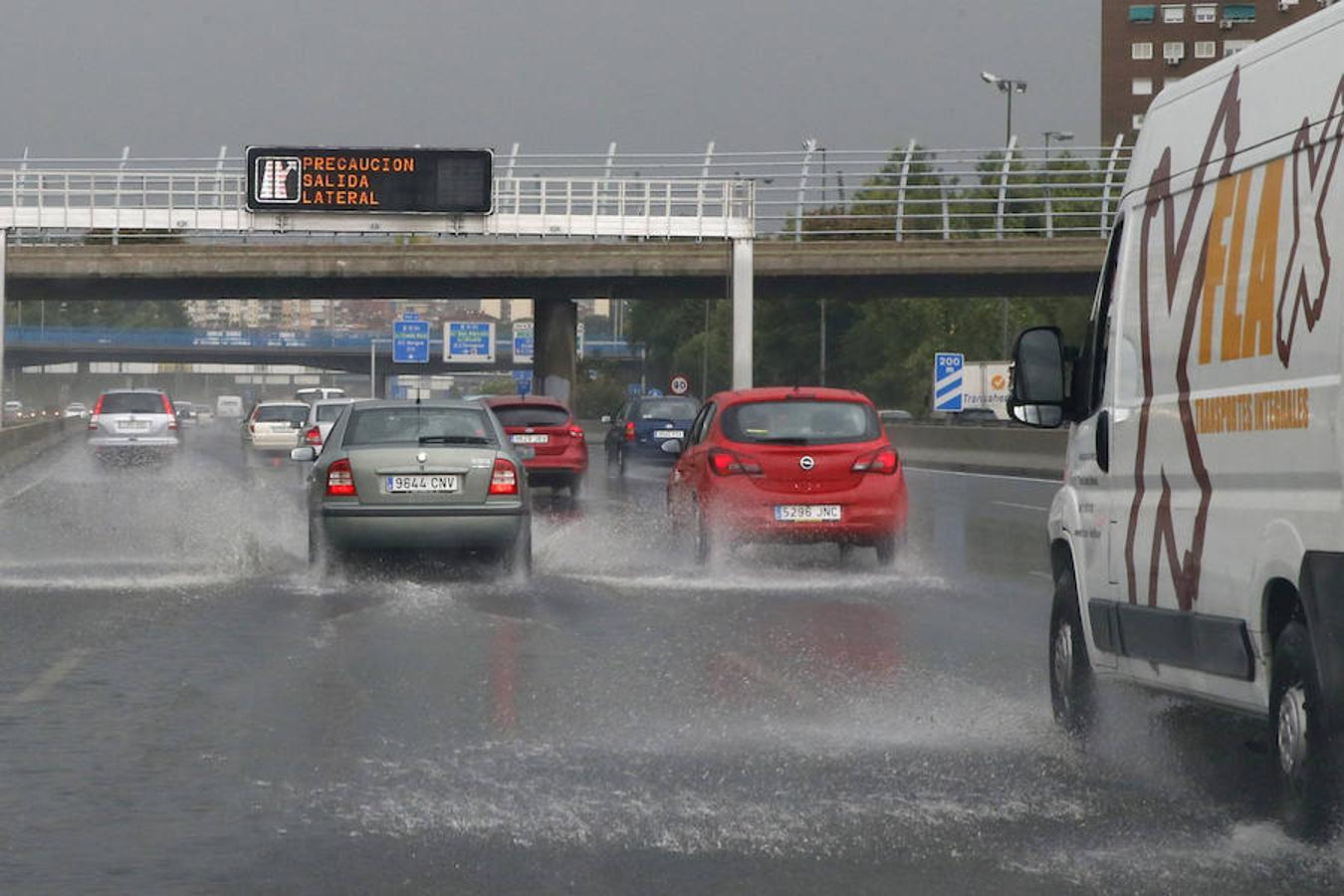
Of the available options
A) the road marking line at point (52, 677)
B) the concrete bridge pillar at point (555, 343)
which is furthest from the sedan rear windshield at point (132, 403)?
the road marking line at point (52, 677)

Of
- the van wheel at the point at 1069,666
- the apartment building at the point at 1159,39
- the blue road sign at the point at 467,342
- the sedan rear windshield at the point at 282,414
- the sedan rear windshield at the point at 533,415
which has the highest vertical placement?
the apartment building at the point at 1159,39

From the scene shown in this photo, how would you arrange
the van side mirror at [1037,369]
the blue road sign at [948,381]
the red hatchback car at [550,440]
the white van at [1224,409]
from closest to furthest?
the white van at [1224,409] → the van side mirror at [1037,369] → the red hatchback car at [550,440] → the blue road sign at [948,381]

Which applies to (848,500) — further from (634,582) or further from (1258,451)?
(1258,451)

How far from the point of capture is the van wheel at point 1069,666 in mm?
8867

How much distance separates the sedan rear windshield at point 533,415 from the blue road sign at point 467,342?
7231cm

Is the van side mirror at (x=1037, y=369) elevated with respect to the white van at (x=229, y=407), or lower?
lower

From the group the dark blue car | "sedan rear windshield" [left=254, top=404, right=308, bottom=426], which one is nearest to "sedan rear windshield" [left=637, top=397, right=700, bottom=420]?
the dark blue car

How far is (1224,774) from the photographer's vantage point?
8.20m

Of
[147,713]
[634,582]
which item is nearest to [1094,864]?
[147,713]

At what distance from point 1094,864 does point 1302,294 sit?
1699 mm

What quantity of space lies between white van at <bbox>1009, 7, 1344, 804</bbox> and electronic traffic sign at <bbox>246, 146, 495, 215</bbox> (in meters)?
45.1

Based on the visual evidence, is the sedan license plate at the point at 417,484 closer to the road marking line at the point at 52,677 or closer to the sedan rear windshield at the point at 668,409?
the road marking line at the point at 52,677

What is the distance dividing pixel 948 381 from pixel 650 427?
850cm

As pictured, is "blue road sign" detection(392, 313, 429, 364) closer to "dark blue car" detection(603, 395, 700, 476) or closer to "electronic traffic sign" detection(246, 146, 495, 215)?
"electronic traffic sign" detection(246, 146, 495, 215)
